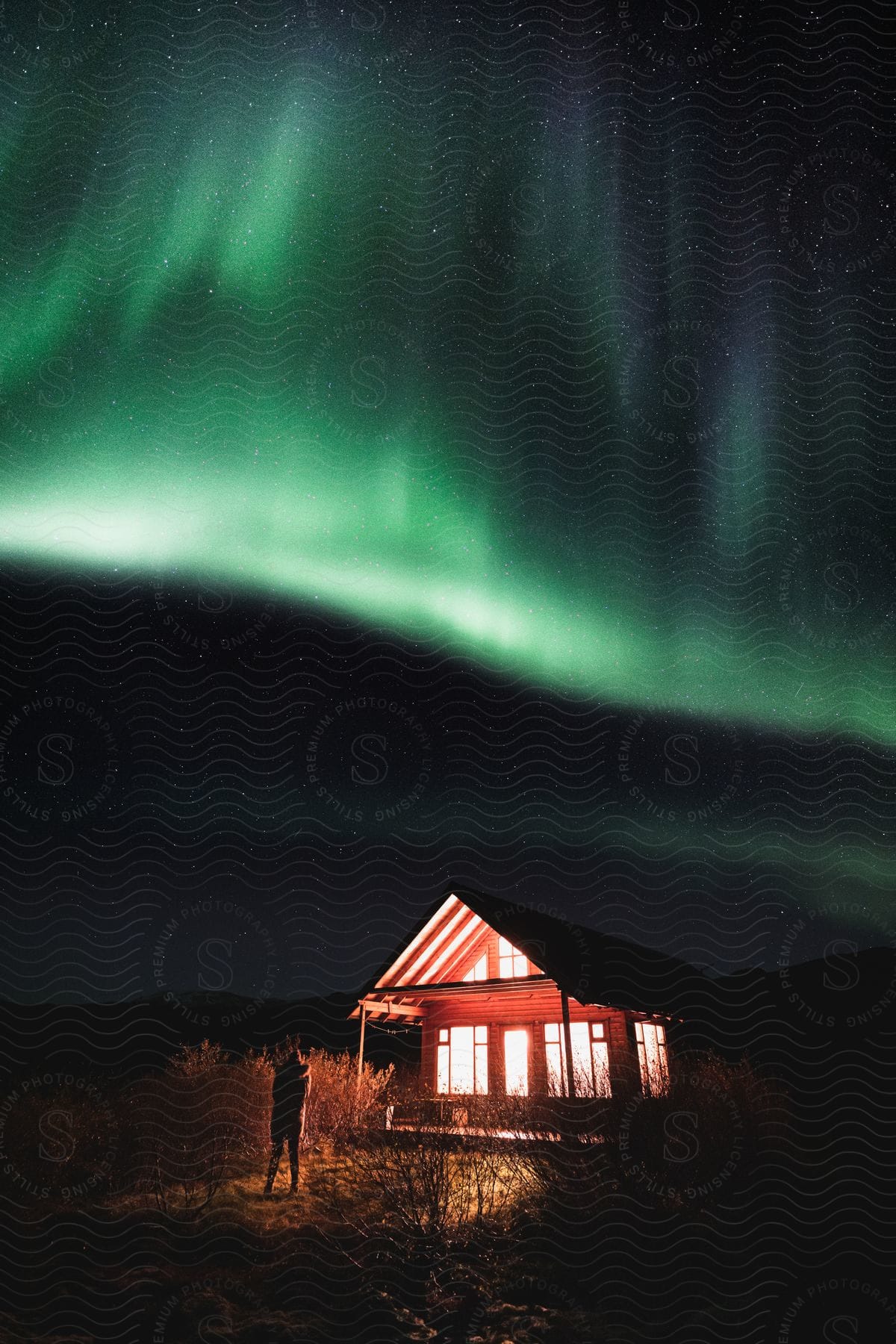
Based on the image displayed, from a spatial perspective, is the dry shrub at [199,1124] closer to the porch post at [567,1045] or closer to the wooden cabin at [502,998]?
the porch post at [567,1045]

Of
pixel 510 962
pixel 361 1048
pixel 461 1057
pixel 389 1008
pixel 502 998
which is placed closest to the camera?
pixel 361 1048

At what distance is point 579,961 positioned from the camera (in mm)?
19594

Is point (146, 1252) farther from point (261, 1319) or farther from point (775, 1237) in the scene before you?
point (775, 1237)

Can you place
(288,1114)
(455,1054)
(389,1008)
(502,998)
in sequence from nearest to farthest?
1. (288,1114)
2. (389,1008)
3. (502,998)
4. (455,1054)

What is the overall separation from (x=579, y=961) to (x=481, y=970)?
9.83ft

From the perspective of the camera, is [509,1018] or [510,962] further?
[509,1018]

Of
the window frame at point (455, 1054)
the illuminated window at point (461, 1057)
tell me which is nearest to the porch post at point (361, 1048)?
the window frame at point (455, 1054)

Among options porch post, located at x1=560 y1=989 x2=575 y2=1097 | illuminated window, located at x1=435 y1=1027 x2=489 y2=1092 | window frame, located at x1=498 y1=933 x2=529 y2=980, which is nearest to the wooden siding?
illuminated window, located at x1=435 y1=1027 x2=489 y2=1092

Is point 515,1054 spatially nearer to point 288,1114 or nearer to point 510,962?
point 510,962

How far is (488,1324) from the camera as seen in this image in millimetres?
7781

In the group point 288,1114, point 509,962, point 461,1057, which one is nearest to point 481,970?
point 509,962

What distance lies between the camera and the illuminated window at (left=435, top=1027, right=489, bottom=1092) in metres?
20.7

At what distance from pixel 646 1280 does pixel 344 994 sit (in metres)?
34.4

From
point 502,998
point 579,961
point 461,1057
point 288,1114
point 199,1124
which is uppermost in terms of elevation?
point 579,961
